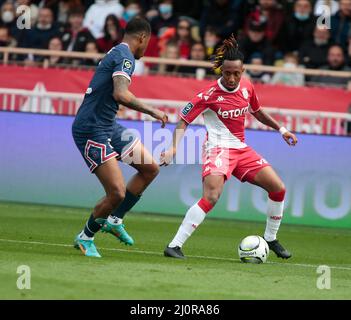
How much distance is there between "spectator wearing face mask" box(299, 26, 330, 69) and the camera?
21234 millimetres

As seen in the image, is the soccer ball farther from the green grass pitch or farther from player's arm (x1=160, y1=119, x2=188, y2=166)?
player's arm (x1=160, y1=119, x2=188, y2=166)

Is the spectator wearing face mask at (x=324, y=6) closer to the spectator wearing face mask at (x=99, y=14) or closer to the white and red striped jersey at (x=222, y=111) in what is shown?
the spectator wearing face mask at (x=99, y=14)

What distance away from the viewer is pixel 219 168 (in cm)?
1256

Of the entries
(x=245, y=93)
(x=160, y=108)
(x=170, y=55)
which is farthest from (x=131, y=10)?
(x=245, y=93)

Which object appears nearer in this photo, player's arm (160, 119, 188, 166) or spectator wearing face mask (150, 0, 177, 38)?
player's arm (160, 119, 188, 166)

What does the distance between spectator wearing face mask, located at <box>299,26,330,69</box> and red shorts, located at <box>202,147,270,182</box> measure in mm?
8650

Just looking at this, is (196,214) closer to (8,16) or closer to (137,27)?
(137,27)

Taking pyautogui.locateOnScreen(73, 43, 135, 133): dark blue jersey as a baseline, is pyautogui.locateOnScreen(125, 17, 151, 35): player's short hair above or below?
above

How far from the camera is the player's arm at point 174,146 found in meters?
12.2

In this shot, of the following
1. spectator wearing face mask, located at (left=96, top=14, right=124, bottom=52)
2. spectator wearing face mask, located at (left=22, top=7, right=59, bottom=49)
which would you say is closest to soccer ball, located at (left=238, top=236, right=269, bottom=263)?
spectator wearing face mask, located at (left=96, top=14, right=124, bottom=52)

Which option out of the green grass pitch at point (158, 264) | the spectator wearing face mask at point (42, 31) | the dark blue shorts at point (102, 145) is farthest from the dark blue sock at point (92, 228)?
the spectator wearing face mask at point (42, 31)

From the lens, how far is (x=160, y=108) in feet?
63.7

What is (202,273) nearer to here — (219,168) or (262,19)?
(219,168)
